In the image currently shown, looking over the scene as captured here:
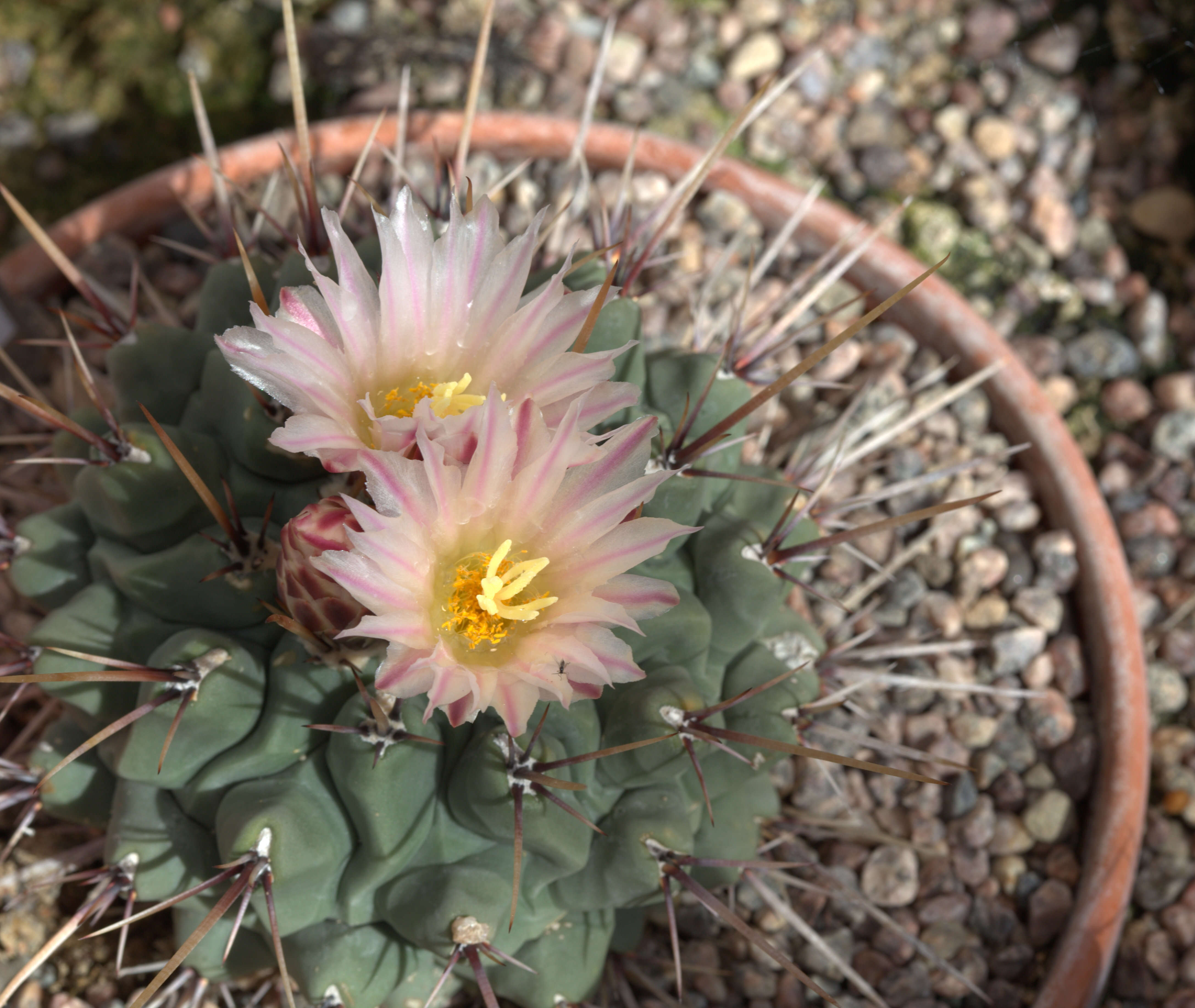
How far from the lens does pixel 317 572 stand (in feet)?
4.05

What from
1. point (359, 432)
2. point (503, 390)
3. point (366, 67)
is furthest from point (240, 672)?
point (366, 67)

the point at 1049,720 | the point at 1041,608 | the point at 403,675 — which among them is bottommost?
the point at 1049,720

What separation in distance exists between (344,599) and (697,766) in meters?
0.50

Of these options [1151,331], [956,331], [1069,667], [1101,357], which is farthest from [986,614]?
[1151,331]

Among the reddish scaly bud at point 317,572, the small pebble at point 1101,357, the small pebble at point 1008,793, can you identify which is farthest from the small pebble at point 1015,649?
the reddish scaly bud at point 317,572

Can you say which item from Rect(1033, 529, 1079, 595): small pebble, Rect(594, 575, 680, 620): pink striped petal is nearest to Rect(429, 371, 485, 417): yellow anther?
Rect(594, 575, 680, 620): pink striped petal

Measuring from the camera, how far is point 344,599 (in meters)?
1.27

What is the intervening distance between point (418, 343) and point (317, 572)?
299 millimetres

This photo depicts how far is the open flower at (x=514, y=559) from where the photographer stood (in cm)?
Result: 111

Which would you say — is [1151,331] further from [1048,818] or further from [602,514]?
[602,514]

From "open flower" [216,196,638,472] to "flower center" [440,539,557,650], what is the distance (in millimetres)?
167

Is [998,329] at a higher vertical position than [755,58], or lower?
lower

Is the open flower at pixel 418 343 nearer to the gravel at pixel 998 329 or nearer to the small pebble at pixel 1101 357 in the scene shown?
the gravel at pixel 998 329

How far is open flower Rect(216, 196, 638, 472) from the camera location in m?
1.14
